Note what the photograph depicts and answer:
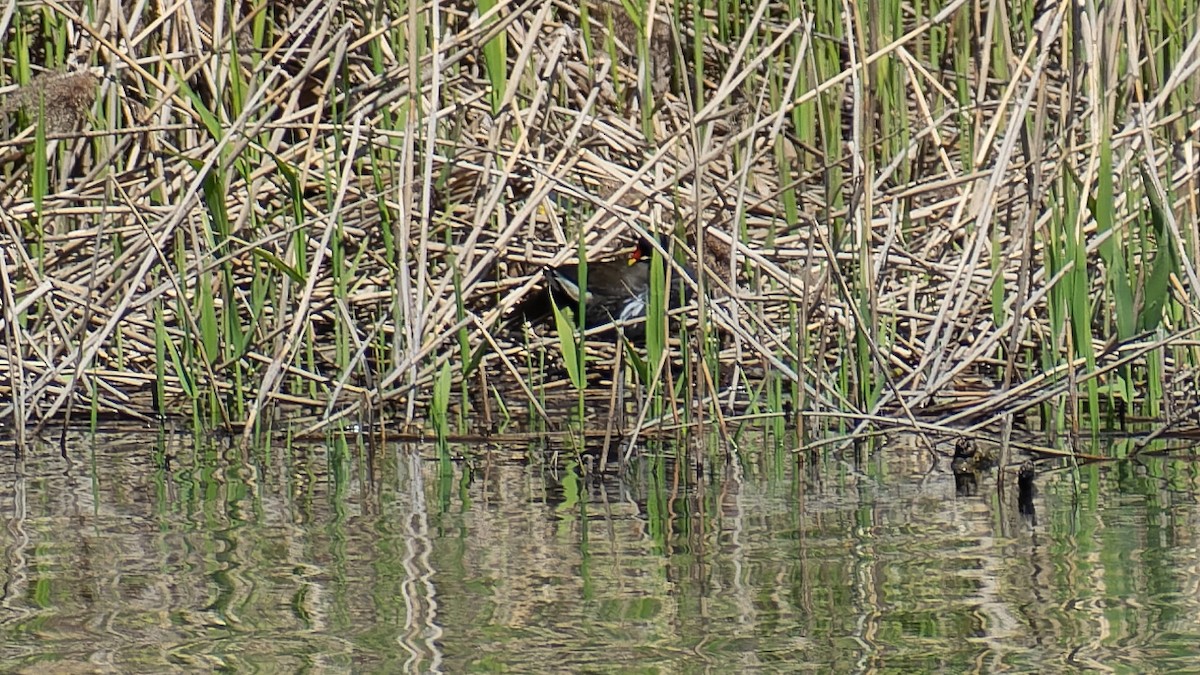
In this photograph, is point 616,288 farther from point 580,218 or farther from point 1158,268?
point 1158,268

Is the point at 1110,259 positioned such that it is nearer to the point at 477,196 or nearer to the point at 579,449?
the point at 579,449

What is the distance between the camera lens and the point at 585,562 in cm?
278

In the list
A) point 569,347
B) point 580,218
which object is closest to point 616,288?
point 580,218

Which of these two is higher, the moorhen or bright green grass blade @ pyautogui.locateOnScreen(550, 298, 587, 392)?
the moorhen

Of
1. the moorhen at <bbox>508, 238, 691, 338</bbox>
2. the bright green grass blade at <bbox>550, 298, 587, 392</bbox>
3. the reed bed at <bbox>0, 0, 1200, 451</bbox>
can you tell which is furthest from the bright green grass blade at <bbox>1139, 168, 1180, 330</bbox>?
the moorhen at <bbox>508, 238, 691, 338</bbox>

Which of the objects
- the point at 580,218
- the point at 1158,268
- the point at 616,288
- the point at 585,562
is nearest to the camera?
the point at 585,562

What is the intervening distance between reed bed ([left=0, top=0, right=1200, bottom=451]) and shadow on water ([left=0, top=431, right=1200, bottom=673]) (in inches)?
7.8

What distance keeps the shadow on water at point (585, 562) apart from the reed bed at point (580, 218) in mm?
198

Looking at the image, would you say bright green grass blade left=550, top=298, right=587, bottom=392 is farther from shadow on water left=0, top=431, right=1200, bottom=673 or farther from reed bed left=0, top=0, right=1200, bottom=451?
shadow on water left=0, top=431, right=1200, bottom=673

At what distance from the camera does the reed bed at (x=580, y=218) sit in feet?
12.4

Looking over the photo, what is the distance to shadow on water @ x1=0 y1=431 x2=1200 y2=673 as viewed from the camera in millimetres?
2270

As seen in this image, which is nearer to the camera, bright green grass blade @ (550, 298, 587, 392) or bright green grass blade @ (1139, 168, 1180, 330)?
bright green grass blade @ (1139, 168, 1180, 330)

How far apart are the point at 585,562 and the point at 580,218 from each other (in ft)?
4.80

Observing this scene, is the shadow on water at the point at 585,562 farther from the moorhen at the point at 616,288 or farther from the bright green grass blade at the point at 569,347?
the moorhen at the point at 616,288
